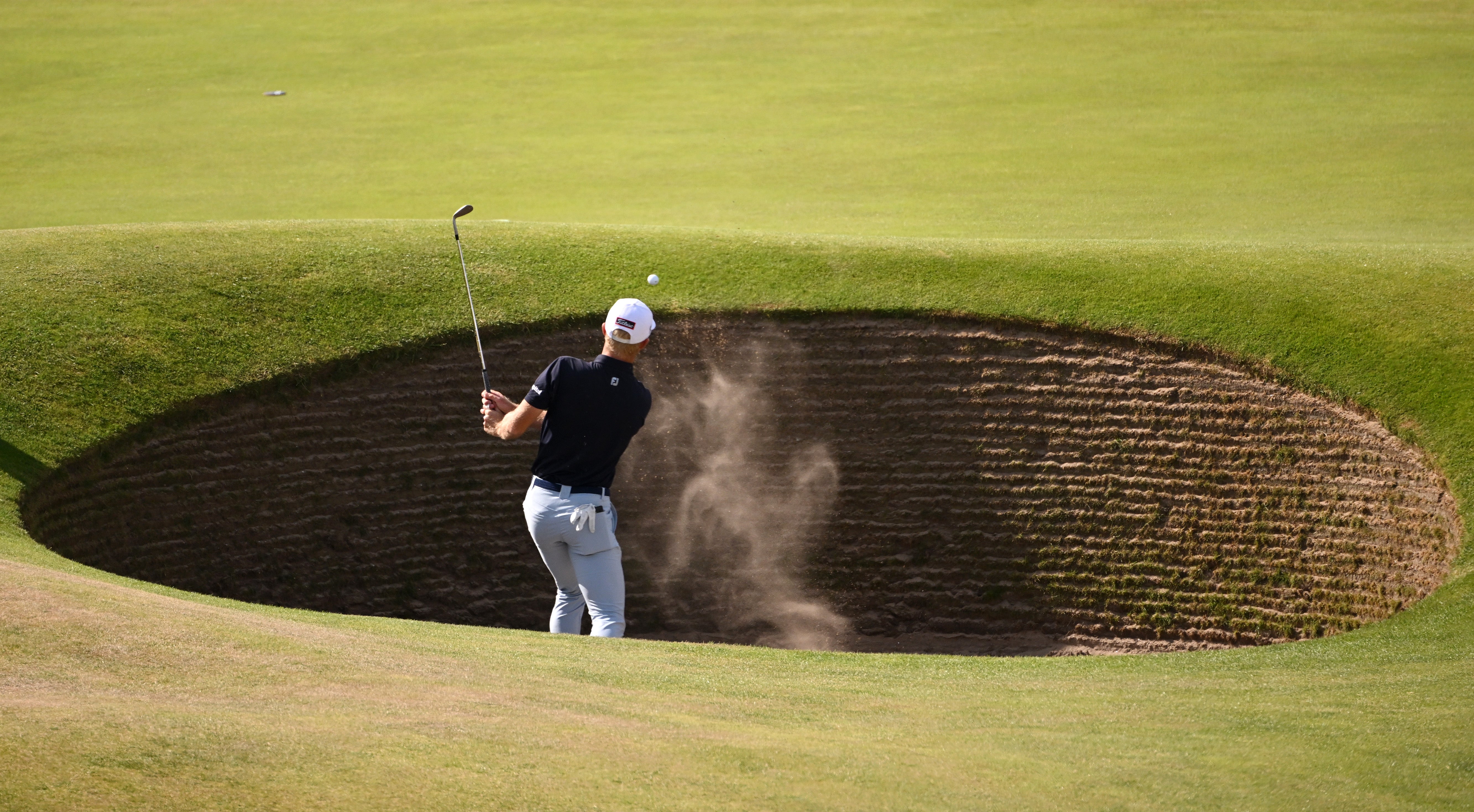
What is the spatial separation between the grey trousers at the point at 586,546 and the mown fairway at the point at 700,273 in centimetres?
117

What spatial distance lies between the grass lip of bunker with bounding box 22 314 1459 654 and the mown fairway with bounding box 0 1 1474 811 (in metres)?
0.37

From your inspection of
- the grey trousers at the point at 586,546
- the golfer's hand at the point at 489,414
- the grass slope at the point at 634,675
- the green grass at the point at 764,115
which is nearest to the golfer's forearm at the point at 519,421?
the golfer's hand at the point at 489,414

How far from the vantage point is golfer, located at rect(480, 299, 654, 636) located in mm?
9227

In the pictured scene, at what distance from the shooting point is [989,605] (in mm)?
13422

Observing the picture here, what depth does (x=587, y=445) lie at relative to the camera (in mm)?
9367

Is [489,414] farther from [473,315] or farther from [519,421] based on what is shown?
[473,315]

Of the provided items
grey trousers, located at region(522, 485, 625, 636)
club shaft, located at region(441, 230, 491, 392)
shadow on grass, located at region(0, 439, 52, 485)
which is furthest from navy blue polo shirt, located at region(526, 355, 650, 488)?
shadow on grass, located at region(0, 439, 52, 485)

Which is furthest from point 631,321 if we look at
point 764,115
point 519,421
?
point 764,115

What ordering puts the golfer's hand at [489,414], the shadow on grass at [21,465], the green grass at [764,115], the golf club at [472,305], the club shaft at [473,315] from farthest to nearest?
Result: the green grass at [764,115]
the club shaft at [473,315]
the golf club at [472,305]
the shadow on grass at [21,465]
the golfer's hand at [489,414]

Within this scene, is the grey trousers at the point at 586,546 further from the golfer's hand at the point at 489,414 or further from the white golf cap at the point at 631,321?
the white golf cap at the point at 631,321

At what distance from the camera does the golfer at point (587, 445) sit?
9227mm

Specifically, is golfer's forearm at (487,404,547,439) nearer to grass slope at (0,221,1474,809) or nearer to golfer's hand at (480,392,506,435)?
golfer's hand at (480,392,506,435)

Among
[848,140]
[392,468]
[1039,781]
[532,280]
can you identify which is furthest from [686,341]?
[848,140]

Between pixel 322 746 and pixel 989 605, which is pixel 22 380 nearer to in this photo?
pixel 322 746
